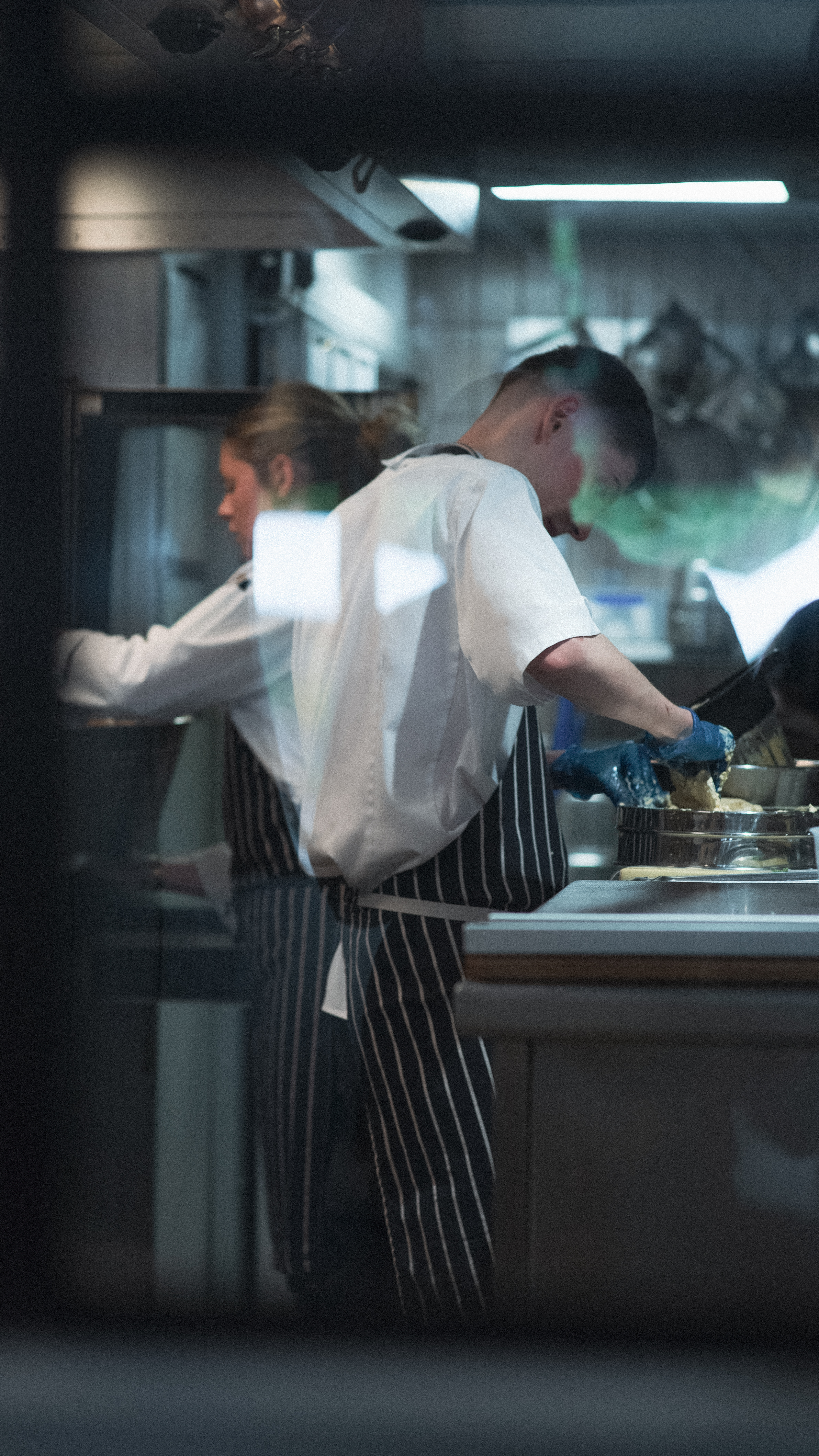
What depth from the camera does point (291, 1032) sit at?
1142mm

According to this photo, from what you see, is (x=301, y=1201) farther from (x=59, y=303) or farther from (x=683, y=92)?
(x=683, y=92)

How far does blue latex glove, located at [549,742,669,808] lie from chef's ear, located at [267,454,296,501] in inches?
14.0

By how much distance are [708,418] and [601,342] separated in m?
0.98

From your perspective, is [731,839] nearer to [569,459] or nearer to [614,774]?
[614,774]

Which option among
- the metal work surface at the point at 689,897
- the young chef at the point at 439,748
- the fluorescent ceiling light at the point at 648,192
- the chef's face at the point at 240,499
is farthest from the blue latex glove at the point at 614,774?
the fluorescent ceiling light at the point at 648,192

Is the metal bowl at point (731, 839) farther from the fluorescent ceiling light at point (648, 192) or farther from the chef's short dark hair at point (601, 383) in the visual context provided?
the fluorescent ceiling light at point (648, 192)

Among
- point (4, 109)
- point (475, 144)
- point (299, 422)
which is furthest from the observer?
point (299, 422)

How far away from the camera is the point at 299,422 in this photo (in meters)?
1.21

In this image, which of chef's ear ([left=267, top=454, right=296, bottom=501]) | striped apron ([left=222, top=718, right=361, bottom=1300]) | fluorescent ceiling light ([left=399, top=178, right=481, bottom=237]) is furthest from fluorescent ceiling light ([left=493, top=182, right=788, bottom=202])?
striped apron ([left=222, top=718, right=361, bottom=1300])

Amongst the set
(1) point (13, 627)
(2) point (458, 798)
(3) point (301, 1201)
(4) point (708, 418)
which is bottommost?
(3) point (301, 1201)

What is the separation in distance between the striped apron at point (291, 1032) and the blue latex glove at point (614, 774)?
25 centimetres

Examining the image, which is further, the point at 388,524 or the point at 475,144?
the point at 388,524

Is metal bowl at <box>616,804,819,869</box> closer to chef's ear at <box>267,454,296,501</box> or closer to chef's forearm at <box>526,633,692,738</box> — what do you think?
chef's forearm at <box>526,633,692,738</box>

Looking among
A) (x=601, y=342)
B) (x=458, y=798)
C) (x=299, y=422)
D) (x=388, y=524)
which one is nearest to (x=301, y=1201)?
(x=458, y=798)
